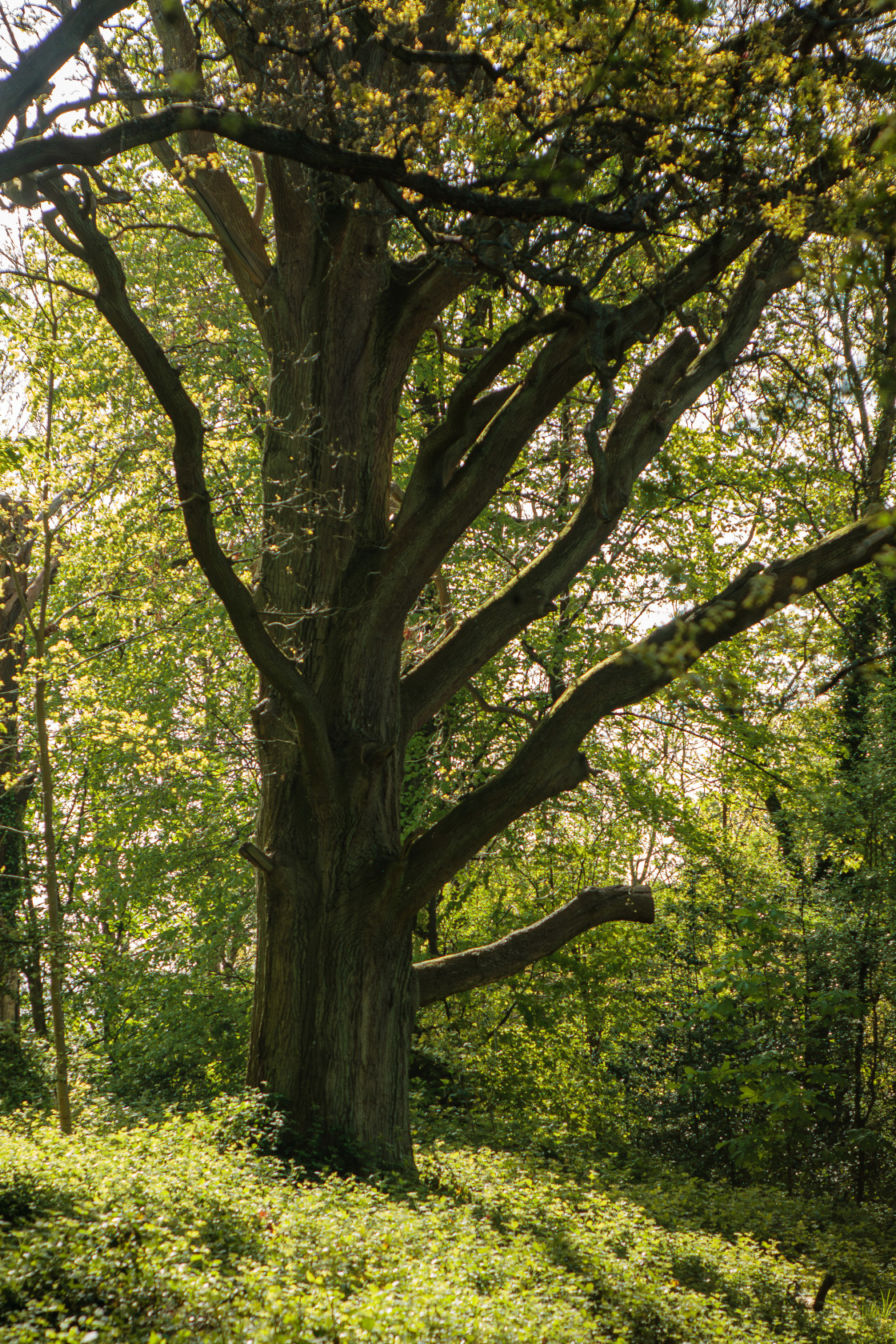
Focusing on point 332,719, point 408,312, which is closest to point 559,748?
point 332,719

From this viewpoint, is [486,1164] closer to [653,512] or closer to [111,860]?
[653,512]

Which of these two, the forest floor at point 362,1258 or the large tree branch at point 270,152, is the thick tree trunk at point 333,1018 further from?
the large tree branch at point 270,152

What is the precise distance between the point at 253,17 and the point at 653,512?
691 cm

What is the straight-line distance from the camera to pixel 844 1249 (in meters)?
7.32

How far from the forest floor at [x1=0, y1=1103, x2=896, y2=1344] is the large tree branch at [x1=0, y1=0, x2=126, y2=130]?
152 inches

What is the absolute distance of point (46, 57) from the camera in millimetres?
3107

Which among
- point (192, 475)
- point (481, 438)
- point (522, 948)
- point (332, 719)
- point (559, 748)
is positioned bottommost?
point (522, 948)

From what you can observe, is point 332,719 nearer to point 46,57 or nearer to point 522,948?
point 522,948

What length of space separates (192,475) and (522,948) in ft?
13.3

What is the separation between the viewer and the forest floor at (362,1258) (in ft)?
10.6

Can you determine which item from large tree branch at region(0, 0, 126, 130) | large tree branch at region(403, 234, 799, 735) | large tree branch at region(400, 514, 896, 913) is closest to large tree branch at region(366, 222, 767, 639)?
large tree branch at region(403, 234, 799, 735)

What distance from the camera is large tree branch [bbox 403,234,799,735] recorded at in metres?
6.38

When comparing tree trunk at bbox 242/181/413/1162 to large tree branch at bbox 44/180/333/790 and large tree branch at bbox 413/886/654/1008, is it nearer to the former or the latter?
large tree branch at bbox 44/180/333/790

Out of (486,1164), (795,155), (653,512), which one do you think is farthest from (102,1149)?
(653,512)
